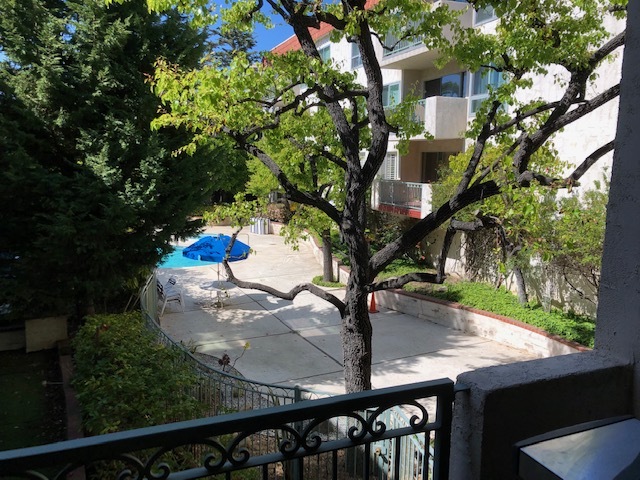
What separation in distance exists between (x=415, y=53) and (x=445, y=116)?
2518 mm

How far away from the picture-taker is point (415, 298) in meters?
14.0

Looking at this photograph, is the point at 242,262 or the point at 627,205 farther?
the point at 242,262

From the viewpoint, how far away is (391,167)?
787 inches

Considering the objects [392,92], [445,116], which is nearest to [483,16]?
[445,116]

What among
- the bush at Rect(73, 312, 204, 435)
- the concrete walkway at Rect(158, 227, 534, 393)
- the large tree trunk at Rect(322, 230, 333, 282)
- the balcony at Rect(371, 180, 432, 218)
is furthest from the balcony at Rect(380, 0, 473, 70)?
the bush at Rect(73, 312, 204, 435)

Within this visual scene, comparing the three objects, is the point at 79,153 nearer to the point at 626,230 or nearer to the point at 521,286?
the point at 626,230

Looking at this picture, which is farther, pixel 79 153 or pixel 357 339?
pixel 79 153

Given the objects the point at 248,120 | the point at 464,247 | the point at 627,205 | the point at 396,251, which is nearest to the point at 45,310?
the point at 248,120

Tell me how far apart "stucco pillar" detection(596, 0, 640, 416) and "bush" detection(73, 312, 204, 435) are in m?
4.13

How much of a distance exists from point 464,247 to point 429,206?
5.87 ft

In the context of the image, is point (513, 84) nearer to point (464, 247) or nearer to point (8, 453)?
point (8, 453)

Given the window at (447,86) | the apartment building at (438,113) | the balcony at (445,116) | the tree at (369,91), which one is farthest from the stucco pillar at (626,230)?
the window at (447,86)

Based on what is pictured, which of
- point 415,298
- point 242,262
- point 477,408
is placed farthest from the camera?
point 242,262

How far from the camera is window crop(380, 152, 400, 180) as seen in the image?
1941 cm
